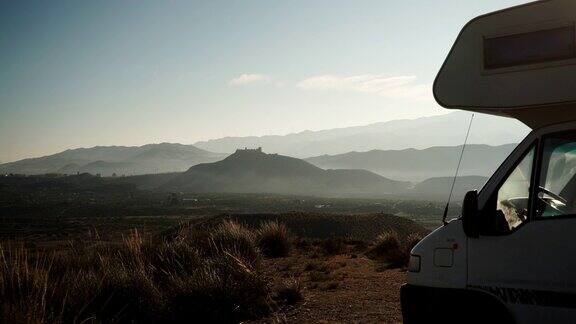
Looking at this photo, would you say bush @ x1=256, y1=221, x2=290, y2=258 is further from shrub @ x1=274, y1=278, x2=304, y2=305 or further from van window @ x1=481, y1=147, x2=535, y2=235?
van window @ x1=481, y1=147, x2=535, y2=235

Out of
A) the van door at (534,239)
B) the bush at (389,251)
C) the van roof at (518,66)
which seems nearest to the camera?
the van door at (534,239)

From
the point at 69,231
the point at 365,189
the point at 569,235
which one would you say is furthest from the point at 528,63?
the point at 365,189

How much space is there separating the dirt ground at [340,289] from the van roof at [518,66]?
12.3 feet

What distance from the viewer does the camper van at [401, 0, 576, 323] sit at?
371cm

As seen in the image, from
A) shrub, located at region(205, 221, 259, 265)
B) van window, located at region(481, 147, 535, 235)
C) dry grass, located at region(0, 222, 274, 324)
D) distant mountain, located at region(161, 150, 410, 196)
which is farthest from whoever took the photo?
Answer: distant mountain, located at region(161, 150, 410, 196)

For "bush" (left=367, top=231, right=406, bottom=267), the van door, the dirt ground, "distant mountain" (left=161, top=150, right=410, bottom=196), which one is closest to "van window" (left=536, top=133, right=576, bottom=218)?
the van door

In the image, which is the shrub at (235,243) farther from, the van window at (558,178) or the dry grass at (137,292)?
the van window at (558,178)

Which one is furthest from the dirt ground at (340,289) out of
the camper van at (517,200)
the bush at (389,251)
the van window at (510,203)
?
the van window at (510,203)

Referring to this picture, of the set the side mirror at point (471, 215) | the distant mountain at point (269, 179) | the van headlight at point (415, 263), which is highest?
the side mirror at point (471, 215)

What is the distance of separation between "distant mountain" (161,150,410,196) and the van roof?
165657mm

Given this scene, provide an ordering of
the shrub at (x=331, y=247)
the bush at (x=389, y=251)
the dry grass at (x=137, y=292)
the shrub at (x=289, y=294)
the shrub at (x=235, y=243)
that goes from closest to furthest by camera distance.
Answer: the dry grass at (x=137, y=292), the shrub at (x=289, y=294), the shrub at (x=235, y=243), the bush at (x=389, y=251), the shrub at (x=331, y=247)

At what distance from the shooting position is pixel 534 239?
3.75 metres

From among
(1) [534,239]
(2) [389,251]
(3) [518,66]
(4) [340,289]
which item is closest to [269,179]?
(2) [389,251]

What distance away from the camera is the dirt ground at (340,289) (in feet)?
27.2
